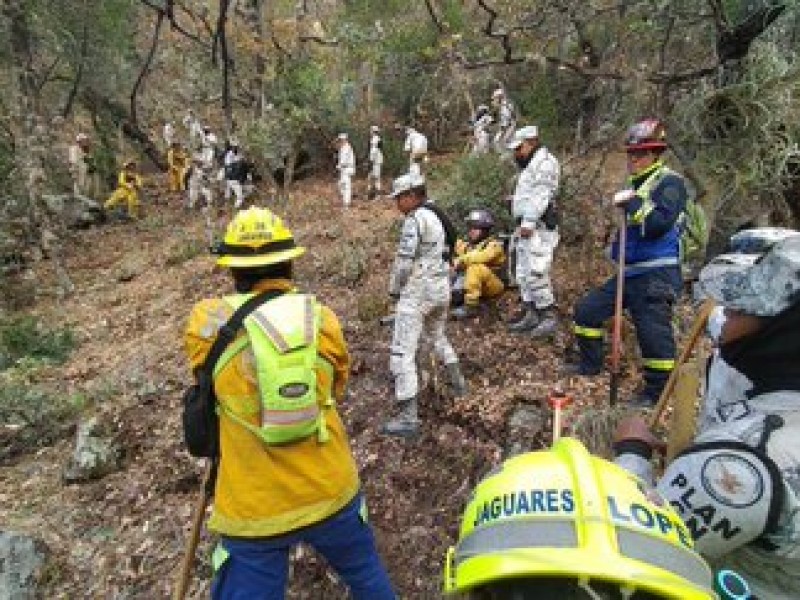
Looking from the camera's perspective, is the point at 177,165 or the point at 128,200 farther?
the point at 177,165

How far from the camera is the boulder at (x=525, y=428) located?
4.96 m

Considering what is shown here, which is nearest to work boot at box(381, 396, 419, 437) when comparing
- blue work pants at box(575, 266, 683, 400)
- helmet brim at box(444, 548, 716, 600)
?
blue work pants at box(575, 266, 683, 400)

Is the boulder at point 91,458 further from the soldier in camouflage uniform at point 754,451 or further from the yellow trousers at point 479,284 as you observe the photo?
the soldier in camouflage uniform at point 754,451

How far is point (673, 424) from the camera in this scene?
9.28 feet

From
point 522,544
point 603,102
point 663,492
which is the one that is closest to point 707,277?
point 663,492

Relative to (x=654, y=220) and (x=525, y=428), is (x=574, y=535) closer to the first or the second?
(x=654, y=220)

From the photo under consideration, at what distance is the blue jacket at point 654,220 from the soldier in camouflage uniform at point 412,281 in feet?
4.33

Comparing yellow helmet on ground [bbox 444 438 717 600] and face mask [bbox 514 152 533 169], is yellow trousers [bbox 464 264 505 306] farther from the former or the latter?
yellow helmet on ground [bbox 444 438 717 600]

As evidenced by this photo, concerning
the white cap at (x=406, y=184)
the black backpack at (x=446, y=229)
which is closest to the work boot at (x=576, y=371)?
the black backpack at (x=446, y=229)

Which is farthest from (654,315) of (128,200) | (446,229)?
(128,200)

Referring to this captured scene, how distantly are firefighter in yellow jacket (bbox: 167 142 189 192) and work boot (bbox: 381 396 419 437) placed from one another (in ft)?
57.4

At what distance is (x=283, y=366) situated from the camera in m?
2.63

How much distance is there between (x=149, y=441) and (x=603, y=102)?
7.61 meters

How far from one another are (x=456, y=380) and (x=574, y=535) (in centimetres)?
468
